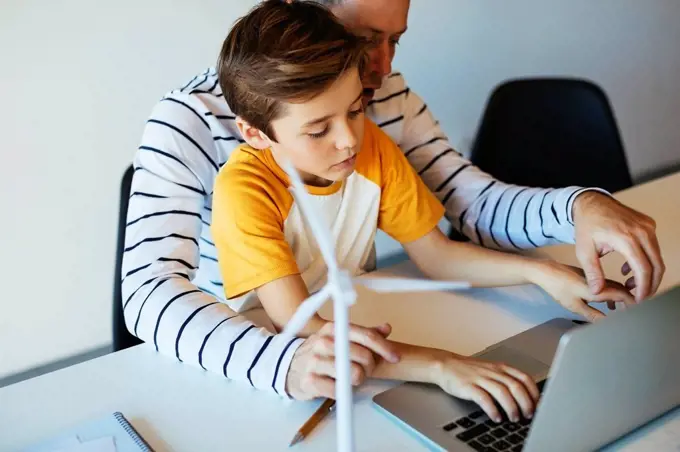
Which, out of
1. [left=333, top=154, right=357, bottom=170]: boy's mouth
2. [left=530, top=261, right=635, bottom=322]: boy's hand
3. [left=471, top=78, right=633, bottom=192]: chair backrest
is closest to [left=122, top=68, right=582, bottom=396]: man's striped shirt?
[left=530, top=261, right=635, bottom=322]: boy's hand

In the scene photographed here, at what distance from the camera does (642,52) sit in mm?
2422

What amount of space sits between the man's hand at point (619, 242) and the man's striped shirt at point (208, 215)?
0.07 metres

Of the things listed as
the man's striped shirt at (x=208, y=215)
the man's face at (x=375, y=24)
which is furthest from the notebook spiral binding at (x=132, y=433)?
the man's face at (x=375, y=24)

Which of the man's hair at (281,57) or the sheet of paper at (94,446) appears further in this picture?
the man's hair at (281,57)

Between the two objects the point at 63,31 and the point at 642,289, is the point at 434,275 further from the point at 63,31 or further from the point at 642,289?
the point at 63,31

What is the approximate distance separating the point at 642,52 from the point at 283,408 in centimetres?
205

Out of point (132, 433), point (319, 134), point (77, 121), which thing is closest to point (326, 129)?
point (319, 134)

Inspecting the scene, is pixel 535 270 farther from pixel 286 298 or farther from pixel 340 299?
pixel 340 299

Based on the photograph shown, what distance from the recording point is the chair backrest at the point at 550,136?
1.71 metres

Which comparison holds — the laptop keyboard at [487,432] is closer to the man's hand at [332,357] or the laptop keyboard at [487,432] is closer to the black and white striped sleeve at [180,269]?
the man's hand at [332,357]

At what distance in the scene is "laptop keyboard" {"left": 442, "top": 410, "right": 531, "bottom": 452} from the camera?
742mm

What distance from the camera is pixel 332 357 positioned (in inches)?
31.7

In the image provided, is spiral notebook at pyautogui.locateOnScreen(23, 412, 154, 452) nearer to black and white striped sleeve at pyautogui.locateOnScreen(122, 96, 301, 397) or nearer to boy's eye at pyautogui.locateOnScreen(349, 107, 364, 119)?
black and white striped sleeve at pyautogui.locateOnScreen(122, 96, 301, 397)

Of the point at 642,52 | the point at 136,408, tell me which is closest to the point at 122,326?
the point at 136,408
